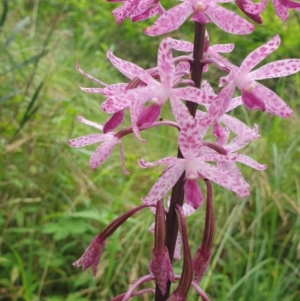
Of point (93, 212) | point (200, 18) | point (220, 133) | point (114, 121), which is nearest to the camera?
point (200, 18)

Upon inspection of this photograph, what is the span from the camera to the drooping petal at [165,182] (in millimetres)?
1006

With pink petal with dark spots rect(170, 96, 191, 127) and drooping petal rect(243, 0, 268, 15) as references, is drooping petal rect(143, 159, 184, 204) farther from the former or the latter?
drooping petal rect(243, 0, 268, 15)

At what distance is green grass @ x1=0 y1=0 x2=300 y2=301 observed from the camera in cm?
245

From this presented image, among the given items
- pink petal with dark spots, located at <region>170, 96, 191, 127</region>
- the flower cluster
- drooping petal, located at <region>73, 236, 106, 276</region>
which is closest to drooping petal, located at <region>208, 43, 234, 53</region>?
the flower cluster

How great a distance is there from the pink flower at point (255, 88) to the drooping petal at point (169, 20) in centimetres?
14

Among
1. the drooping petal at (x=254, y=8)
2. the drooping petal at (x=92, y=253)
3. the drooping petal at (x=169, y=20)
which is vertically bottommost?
the drooping petal at (x=92, y=253)

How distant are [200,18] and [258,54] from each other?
5.2 inches

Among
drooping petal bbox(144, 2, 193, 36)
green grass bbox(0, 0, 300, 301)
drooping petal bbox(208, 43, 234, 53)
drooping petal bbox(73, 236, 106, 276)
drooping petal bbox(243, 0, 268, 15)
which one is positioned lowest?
green grass bbox(0, 0, 300, 301)

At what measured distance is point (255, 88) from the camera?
0.97 m

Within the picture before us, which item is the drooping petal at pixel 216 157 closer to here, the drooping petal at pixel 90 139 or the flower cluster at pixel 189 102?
the flower cluster at pixel 189 102

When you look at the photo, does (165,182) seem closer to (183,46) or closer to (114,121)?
(114,121)

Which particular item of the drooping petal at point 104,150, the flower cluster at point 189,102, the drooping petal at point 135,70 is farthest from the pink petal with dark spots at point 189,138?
the drooping petal at point 104,150

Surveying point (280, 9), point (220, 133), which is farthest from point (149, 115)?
→ point (280, 9)

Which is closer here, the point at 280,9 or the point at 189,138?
the point at 189,138
